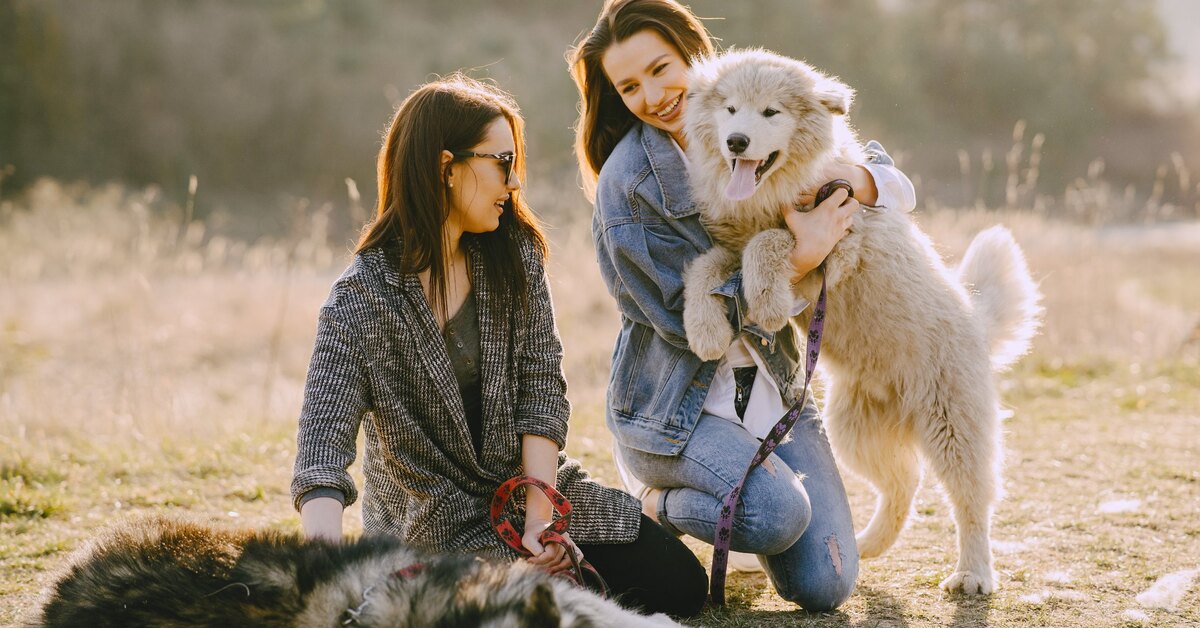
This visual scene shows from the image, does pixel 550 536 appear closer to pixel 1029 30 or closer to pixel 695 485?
pixel 695 485

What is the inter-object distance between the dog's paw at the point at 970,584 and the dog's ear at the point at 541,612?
171 cm

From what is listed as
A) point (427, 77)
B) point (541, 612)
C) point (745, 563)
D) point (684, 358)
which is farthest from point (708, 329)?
point (427, 77)

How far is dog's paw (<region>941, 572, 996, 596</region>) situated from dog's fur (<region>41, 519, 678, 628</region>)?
136 centimetres

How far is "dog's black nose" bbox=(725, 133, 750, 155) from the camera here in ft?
9.44

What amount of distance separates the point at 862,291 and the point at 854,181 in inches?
14.6

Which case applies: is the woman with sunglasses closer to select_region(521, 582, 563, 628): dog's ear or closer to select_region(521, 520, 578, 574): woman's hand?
select_region(521, 520, 578, 574): woman's hand

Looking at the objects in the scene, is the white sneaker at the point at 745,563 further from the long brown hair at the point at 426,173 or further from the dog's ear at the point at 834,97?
the dog's ear at the point at 834,97

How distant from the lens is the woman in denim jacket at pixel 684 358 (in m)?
2.86

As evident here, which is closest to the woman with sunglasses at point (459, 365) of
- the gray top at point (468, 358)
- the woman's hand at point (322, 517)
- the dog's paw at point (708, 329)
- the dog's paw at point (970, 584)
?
the gray top at point (468, 358)

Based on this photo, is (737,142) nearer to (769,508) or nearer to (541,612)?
(769,508)

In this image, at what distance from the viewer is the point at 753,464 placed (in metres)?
2.83

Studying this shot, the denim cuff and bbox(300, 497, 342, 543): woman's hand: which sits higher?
bbox(300, 497, 342, 543): woman's hand

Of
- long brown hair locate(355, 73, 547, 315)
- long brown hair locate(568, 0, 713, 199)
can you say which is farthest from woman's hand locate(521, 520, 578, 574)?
long brown hair locate(568, 0, 713, 199)

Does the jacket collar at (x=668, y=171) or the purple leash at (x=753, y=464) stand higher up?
the jacket collar at (x=668, y=171)
